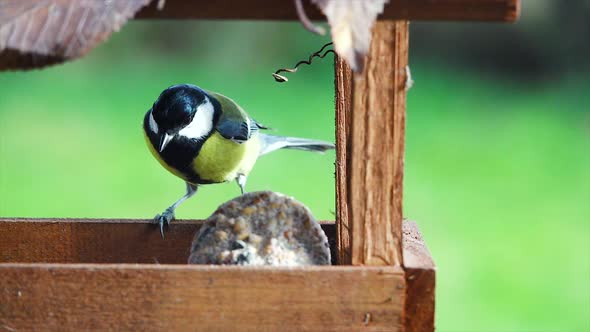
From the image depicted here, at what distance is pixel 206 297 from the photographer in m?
1.50

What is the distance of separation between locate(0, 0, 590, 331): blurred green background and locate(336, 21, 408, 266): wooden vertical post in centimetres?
152

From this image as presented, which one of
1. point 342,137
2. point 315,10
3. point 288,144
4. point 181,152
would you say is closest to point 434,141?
point 288,144

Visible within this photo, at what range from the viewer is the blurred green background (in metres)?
4.23

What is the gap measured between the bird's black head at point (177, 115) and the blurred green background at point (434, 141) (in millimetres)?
454

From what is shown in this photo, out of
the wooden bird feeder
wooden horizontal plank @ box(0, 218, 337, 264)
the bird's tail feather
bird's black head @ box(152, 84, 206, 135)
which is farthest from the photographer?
the bird's tail feather

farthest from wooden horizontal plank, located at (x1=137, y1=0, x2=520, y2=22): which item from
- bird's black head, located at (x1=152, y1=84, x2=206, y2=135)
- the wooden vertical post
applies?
bird's black head, located at (x1=152, y1=84, x2=206, y2=135)

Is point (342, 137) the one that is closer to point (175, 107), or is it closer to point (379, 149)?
point (379, 149)

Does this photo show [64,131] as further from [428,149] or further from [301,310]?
[301,310]

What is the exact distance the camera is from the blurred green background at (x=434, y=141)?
4.23 m

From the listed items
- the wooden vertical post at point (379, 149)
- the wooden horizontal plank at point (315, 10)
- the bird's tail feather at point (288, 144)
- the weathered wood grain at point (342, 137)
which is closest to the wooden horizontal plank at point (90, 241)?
the weathered wood grain at point (342, 137)

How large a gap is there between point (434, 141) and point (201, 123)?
3.09 m

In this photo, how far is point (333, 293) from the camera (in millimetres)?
1499

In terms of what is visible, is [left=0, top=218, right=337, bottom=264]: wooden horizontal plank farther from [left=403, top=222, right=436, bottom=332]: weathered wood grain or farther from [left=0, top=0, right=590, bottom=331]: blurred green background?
[left=0, top=0, right=590, bottom=331]: blurred green background

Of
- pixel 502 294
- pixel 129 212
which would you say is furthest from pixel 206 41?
pixel 502 294
